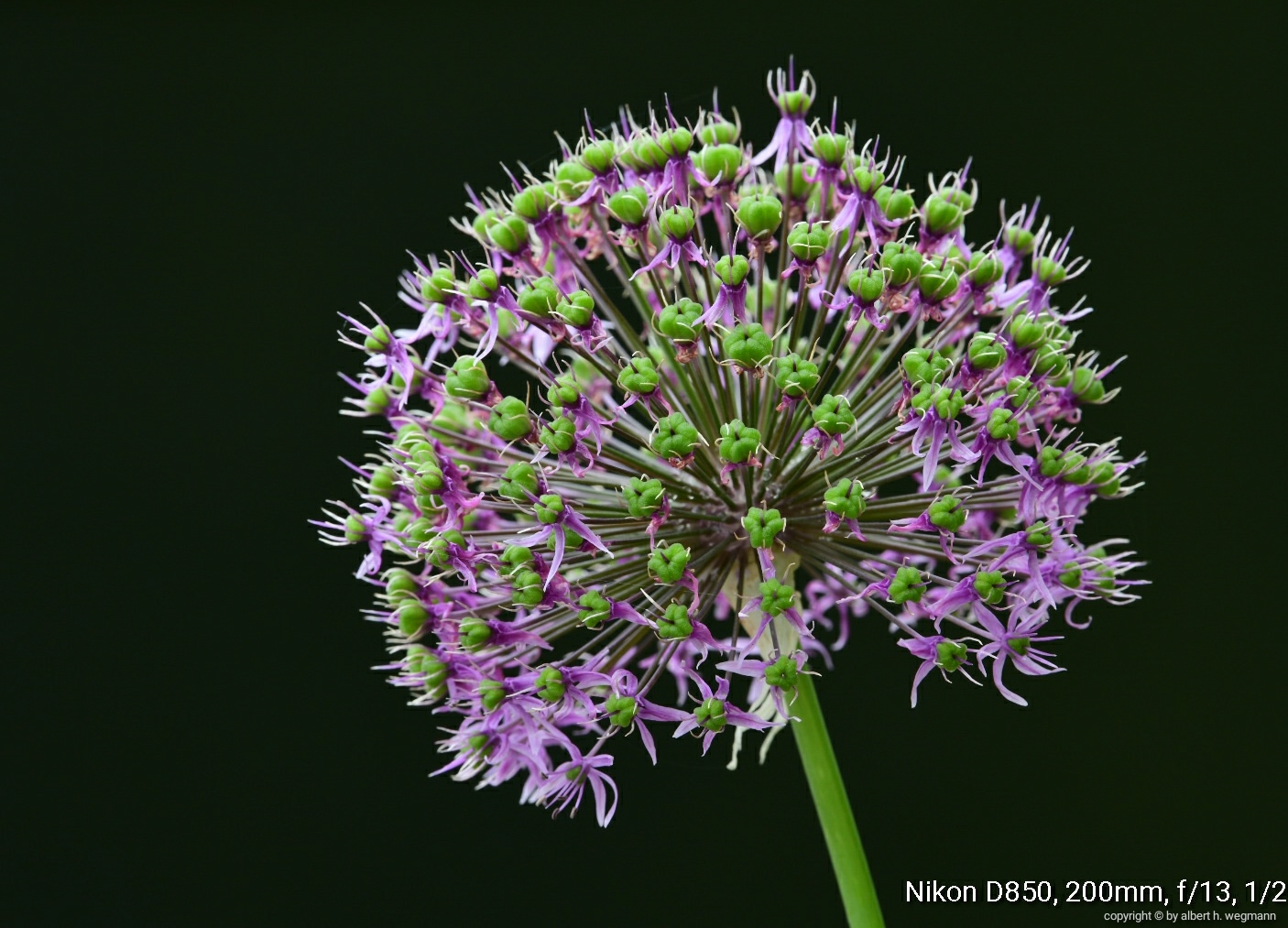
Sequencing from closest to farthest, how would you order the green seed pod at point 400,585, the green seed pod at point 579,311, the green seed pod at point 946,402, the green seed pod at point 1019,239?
1. the green seed pod at point 946,402
2. the green seed pod at point 579,311
3. the green seed pod at point 400,585
4. the green seed pod at point 1019,239

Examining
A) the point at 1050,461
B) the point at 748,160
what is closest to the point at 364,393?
the point at 748,160

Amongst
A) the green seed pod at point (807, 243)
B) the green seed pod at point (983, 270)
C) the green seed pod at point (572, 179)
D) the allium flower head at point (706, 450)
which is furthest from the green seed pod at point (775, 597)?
the green seed pod at point (572, 179)

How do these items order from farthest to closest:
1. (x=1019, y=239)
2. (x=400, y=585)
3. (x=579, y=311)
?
1. (x=1019, y=239)
2. (x=400, y=585)
3. (x=579, y=311)

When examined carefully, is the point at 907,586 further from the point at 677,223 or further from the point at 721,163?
the point at 721,163

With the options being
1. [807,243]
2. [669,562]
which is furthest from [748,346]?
[669,562]

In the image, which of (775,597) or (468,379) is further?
(468,379)

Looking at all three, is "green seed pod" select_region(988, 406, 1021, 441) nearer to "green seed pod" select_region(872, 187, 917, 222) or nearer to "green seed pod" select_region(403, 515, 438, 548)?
"green seed pod" select_region(872, 187, 917, 222)

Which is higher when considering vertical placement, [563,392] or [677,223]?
[677,223]

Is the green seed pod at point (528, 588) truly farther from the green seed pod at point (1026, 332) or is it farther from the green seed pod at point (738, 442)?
the green seed pod at point (1026, 332)
